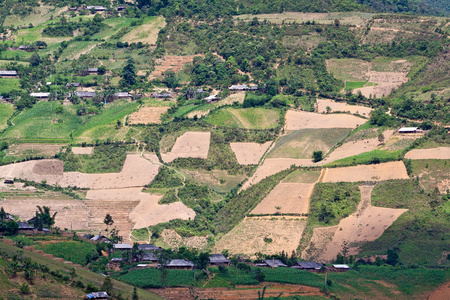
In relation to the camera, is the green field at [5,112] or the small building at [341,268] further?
the green field at [5,112]

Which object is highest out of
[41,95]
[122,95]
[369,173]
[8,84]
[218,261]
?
[8,84]

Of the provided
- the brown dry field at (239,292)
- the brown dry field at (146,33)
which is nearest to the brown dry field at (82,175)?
the brown dry field at (239,292)

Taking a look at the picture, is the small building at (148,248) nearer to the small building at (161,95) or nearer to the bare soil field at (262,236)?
the bare soil field at (262,236)

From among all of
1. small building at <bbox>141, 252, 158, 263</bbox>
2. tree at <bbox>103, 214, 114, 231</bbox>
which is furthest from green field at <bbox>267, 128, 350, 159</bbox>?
small building at <bbox>141, 252, 158, 263</bbox>

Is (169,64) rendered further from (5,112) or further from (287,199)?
(287,199)

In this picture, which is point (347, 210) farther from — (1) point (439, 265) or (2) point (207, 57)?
(2) point (207, 57)

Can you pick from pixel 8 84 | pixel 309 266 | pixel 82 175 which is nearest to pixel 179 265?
pixel 309 266
